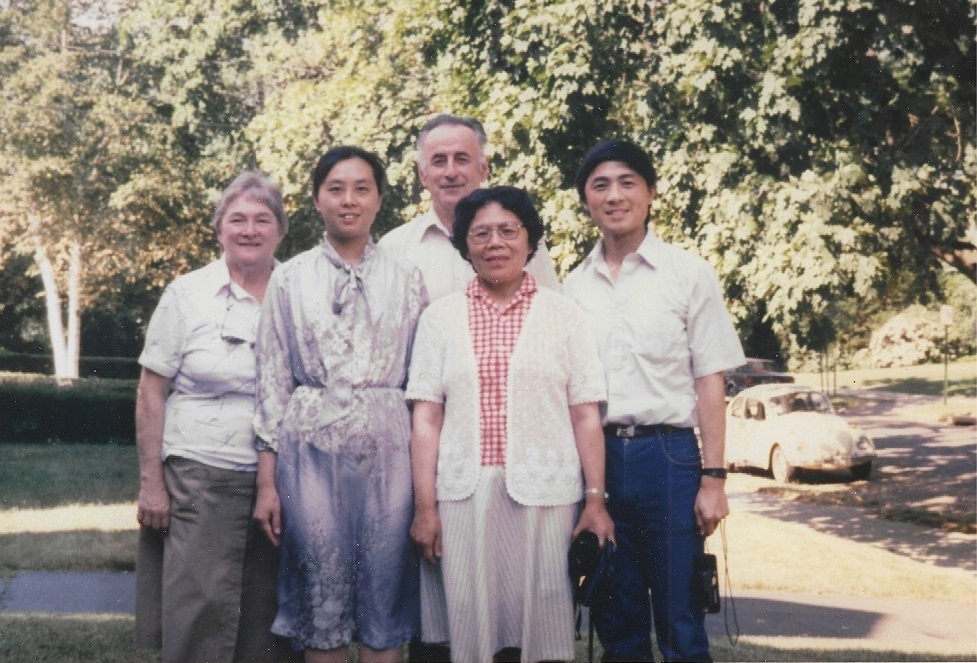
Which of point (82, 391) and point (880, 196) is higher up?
point (880, 196)

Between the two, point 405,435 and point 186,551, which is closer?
point 405,435

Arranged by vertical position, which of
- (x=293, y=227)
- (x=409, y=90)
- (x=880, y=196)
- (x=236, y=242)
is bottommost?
(x=236, y=242)

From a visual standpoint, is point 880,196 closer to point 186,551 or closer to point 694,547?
point 694,547

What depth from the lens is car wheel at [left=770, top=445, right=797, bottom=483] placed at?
2012 centimetres

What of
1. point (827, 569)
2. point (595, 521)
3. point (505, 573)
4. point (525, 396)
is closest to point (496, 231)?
point (525, 396)

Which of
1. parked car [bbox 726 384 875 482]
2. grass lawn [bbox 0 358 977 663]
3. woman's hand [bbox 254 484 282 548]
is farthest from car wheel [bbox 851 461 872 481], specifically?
woman's hand [bbox 254 484 282 548]

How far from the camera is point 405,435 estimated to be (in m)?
3.71

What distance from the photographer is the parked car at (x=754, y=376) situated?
28.3 metres

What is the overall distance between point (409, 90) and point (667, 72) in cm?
749

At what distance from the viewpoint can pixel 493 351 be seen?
3.64m

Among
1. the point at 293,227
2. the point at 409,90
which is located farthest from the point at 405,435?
the point at 293,227

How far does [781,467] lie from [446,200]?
56.8ft

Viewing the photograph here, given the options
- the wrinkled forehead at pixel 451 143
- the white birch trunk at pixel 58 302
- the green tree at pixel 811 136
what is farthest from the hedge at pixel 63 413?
the wrinkled forehead at pixel 451 143

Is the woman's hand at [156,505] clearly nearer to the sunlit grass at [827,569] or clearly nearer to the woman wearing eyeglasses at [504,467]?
the woman wearing eyeglasses at [504,467]
